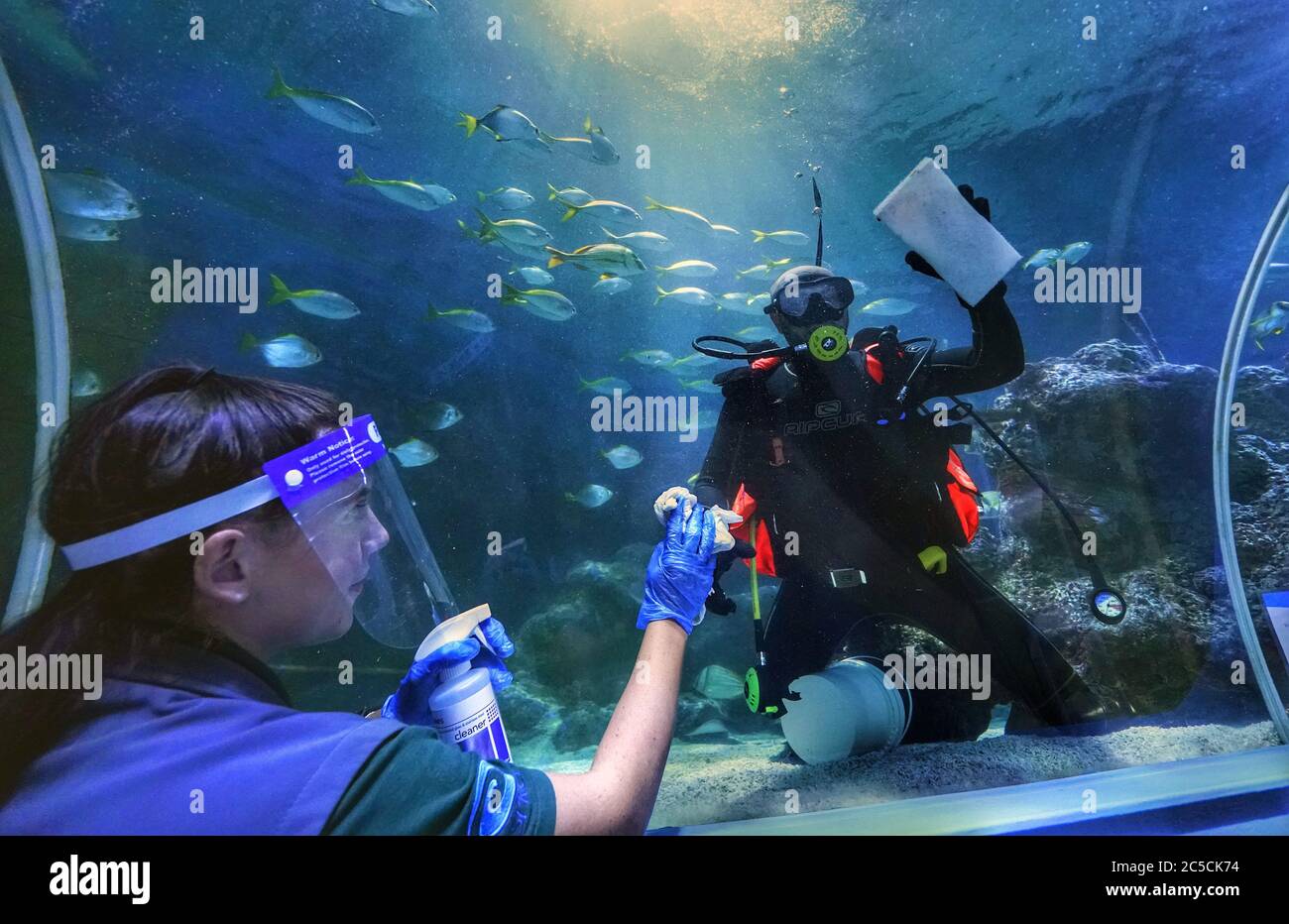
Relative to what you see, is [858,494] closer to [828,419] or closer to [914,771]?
[828,419]

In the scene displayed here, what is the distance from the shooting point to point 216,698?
118 centimetres

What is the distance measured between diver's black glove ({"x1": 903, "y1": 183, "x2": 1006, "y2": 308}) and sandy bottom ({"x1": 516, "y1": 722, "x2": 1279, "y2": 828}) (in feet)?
6.96

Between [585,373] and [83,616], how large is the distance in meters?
10.6

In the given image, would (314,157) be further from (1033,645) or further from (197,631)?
(1033,645)

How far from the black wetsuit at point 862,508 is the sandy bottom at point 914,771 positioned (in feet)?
0.79

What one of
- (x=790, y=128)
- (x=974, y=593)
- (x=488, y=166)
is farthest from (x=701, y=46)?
(x=974, y=593)

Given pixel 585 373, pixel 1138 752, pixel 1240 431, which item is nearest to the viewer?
pixel 1138 752

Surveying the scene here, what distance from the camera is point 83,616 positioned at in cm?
124

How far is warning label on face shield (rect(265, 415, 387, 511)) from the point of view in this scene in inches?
55.8
